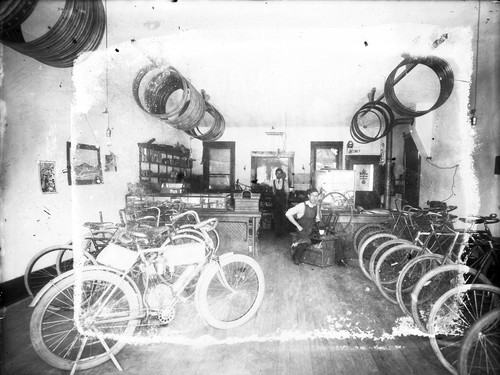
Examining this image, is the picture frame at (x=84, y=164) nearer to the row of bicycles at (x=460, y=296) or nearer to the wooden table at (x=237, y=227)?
the wooden table at (x=237, y=227)

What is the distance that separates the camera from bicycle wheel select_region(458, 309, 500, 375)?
203 cm

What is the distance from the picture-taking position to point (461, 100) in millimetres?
5328

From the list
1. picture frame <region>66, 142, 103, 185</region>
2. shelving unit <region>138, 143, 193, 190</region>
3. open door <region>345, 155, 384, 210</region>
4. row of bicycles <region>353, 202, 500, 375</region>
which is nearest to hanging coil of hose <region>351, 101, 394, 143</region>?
open door <region>345, 155, 384, 210</region>

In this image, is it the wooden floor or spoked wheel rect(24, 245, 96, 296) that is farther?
spoked wheel rect(24, 245, 96, 296)

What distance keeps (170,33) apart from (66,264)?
12.7 feet

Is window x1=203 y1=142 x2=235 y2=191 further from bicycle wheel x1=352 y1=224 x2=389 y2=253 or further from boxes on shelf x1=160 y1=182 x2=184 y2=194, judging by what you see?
bicycle wheel x1=352 y1=224 x2=389 y2=253

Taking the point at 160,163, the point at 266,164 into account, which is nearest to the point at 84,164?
the point at 160,163

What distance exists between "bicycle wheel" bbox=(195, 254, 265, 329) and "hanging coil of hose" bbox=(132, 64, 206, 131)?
2571mm

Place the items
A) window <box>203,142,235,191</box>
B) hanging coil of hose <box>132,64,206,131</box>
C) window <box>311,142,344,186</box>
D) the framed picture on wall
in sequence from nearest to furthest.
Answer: the framed picture on wall → hanging coil of hose <box>132,64,206,131</box> → window <box>311,142,344,186</box> → window <box>203,142,235,191</box>

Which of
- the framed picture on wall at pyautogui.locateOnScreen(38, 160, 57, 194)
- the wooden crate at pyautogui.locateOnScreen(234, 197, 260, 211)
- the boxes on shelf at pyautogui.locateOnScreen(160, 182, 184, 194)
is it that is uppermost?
the framed picture on wall at pyautogui.locateOnScreen(38, 160, 57, 194)

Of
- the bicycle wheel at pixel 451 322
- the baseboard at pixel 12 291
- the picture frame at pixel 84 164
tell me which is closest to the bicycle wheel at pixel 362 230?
the bicycle wheel at pixel 451 322

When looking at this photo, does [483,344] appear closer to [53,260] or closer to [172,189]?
[53,260]

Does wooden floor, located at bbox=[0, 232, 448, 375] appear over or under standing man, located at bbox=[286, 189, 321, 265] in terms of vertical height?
under

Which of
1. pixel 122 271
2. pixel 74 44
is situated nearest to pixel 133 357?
pixel 122 271
